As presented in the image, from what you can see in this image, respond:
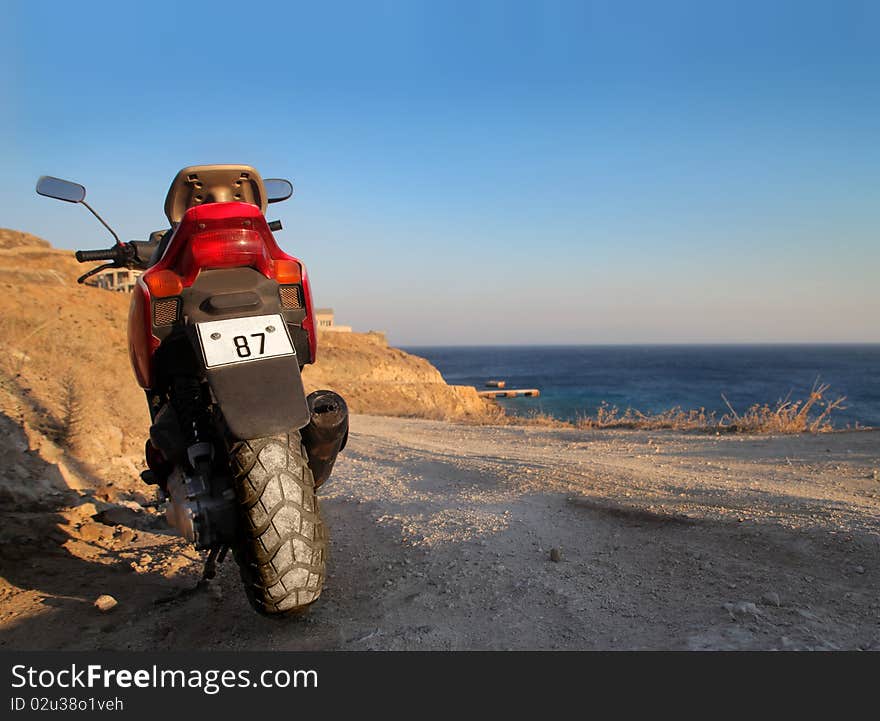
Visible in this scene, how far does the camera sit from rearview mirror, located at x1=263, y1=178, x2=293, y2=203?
4.25 meters

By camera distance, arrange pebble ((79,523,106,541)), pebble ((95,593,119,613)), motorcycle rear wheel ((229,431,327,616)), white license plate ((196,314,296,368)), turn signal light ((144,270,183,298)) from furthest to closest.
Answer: pebble ((79,523,106,541)), pebble ((95,593,119,613)), turn signal light ((144,270,183,298)), white license plate ((196,314,296,368)), motorcycle rear wheel ((229,431,327,616))

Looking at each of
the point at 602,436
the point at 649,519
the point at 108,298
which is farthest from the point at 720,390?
the point at 649,519

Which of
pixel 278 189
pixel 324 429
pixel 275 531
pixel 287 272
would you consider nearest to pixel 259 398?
pixel 324 429

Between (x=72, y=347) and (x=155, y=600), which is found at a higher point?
(x=72, y=347)

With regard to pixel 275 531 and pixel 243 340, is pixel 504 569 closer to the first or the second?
pixel 275 531

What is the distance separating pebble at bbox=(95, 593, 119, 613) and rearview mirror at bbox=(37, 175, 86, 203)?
100 inches

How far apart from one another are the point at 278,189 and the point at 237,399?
7.25 feet

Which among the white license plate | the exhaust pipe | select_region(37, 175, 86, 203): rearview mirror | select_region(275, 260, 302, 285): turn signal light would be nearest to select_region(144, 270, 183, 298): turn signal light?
the white license plate

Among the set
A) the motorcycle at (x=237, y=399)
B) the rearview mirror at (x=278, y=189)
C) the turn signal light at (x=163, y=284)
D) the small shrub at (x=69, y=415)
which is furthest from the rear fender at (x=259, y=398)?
the small shrub at (x=69, y=415)

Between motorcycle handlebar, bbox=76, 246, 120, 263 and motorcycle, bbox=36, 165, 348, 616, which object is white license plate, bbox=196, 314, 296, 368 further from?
motorcycle handlebar, bbox=76, 246, 120, 263

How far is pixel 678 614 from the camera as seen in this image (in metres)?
2.83

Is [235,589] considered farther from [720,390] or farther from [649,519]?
[720,390]

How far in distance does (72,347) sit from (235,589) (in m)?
9.31

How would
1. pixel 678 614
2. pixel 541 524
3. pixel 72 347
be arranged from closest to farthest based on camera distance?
pixel 678 614, pixel 541 524, pixel 72 347
